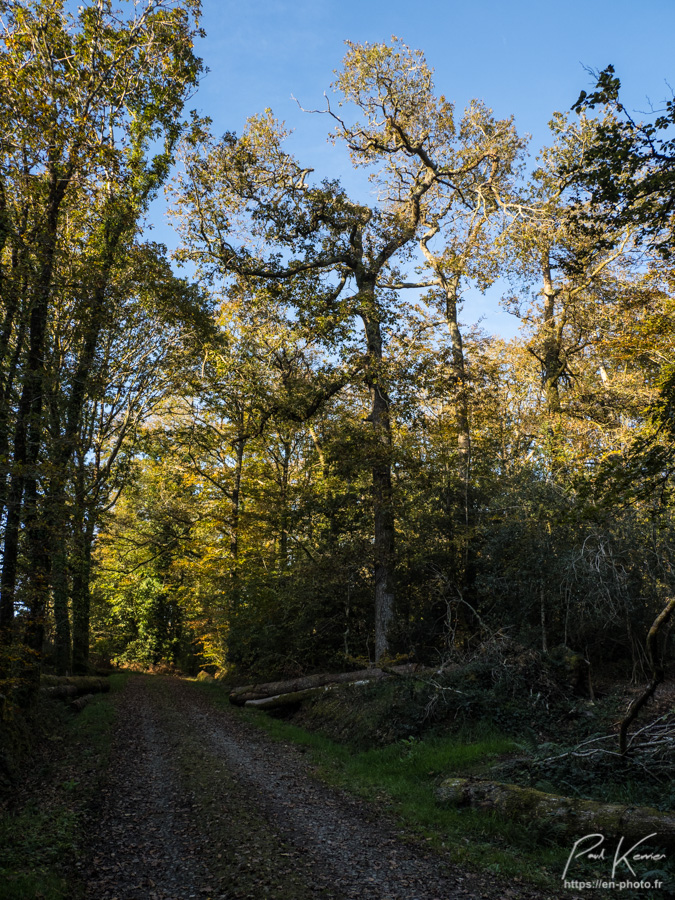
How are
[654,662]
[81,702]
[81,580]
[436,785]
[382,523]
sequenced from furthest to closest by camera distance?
[81,580]
[382,523]
[81,702]
[436,785]
[654,662]

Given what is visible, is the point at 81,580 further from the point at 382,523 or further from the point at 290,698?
the point at 382,523

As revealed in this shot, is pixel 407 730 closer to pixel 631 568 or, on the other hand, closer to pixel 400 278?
pixel 631 568

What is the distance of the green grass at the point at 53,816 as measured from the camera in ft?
17.0

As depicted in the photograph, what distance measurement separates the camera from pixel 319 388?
16594 mm

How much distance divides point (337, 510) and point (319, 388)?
14.0 ft

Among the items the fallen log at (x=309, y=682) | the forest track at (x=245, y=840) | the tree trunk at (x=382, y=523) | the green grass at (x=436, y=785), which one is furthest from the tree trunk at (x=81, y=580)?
the tree trunk at (x=382, y=523)


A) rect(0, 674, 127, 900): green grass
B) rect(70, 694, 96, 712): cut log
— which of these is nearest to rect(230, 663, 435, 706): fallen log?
rect(70, 694, 96, 712): cut log

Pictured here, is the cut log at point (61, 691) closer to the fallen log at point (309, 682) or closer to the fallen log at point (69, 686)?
the fallen log at point (69, 686)

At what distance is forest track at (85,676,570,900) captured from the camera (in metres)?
5.50

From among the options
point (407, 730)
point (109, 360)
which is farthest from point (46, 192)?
point (407, 730)

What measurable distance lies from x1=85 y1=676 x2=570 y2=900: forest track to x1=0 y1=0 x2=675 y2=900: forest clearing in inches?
2.3

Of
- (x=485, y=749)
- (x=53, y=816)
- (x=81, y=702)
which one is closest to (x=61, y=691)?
(x=81, y=702)

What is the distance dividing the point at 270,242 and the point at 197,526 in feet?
40.7
